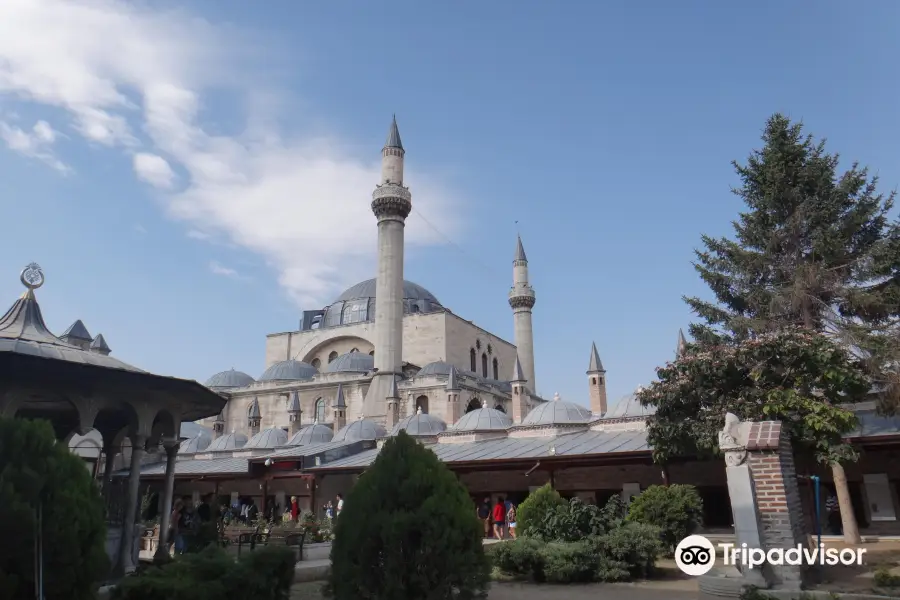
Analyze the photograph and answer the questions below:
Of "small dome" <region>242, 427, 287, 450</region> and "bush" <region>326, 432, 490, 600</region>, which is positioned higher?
"small dome" <region>242, 427, 287, 450</region>

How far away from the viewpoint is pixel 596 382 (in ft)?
98.6

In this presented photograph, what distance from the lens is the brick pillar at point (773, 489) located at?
24.3ft

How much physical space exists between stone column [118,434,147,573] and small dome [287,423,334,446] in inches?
896

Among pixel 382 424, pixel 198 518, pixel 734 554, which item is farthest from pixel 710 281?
pixel 382 424

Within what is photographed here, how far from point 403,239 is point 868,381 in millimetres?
27177

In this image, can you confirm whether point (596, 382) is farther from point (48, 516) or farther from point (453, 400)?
point (48, 516)

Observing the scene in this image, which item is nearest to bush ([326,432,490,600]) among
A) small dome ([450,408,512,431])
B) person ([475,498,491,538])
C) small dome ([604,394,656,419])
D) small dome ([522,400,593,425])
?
person ([475,498,491,538])

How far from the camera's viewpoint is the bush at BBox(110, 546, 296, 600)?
14.4 ft

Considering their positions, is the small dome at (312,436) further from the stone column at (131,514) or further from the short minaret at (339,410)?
the stone column at (131,514)

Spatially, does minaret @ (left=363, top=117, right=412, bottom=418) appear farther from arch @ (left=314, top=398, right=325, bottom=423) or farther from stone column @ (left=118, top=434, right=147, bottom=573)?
stone column @ (left=118, top=434, right=147, bottom=573)

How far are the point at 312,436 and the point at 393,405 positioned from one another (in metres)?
4.48

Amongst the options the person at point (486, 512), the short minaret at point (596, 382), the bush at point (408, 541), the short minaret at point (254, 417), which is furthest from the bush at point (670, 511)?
the short minaret at point (254, 417)

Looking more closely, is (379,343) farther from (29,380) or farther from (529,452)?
(29,380)

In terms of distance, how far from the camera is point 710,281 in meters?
16.5
